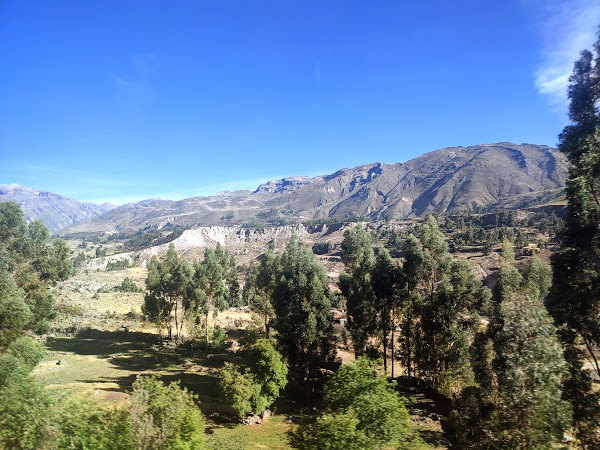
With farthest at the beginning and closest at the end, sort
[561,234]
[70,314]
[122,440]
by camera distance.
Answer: [70,314]
[561,234]
[122,440]

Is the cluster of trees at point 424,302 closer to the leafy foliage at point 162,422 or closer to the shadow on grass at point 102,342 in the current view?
the leafy foliage at point 162,422

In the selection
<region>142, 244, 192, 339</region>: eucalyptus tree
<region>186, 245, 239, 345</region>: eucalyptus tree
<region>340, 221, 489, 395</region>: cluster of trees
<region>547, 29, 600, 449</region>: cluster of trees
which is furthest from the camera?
<region>142, 244, 192, 339</region>: eucalyptus tree

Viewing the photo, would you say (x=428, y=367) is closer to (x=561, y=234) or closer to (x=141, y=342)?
(x=561, y=234)

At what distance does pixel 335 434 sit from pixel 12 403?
45.2 ft

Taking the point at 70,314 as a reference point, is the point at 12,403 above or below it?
above

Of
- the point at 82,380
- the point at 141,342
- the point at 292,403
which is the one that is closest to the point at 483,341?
the point at 292,403

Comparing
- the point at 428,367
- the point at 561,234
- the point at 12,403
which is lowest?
the point at 428,367

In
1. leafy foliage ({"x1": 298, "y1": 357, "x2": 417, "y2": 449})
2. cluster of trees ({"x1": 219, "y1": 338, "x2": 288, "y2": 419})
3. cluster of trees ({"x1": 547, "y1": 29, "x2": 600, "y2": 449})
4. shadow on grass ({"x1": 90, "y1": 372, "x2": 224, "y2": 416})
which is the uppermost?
cluster of trees ({"x1": 547, "y1": 29, "x2": 600, "y2": 449})

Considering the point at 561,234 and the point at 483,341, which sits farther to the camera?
the point at 483,341

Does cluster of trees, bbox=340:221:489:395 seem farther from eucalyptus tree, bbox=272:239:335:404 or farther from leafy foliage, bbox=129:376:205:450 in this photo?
leafy foliage, bbox=129:376:205:450

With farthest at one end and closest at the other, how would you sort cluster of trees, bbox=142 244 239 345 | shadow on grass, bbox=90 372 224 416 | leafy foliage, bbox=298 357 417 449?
cluster of trees, bbox=142 244 239 345 → shadow on grass, bbox=90 372 224 416 → leafy foliage, bbox=298 357 417 449

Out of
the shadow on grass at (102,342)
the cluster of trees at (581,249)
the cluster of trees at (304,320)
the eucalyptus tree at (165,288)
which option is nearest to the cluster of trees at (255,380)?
the cluster of trees at (304,320)

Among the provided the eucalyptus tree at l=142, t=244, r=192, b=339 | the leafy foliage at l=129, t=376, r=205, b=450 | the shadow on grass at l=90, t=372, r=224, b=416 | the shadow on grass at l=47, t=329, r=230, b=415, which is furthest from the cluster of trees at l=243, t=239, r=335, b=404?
the eucalyptus tree at l=142, t=244, r=192, b=339

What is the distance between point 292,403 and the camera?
3900 cm
